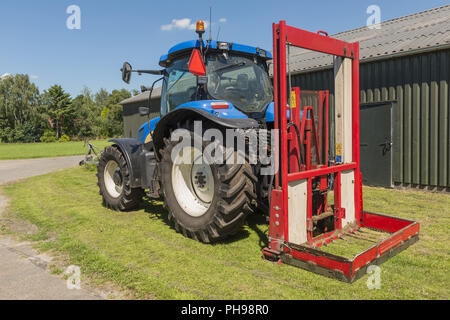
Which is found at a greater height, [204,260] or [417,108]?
[417,108]

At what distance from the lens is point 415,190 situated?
793 centimetres

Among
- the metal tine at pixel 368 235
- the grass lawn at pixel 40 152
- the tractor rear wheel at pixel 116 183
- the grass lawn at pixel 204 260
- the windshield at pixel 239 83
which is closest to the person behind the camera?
the grass lawn at pixel 204 260

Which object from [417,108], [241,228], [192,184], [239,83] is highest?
[239,83]

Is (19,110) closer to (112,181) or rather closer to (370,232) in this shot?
(112,181)

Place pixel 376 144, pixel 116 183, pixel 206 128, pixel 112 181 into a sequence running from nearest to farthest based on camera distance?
1. pixel 206 128
2. pixel 116 183
3. pixel 112 181
4. pixel 376 144

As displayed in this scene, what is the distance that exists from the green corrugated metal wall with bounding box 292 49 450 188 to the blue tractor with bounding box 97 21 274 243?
4476 mm

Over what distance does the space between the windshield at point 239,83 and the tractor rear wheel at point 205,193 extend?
78 cm

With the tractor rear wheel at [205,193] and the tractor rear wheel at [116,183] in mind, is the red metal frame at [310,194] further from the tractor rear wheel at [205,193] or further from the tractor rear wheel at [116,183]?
the tractor rear wheel at [116,183]

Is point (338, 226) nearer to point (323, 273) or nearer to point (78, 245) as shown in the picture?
point (323, 273)

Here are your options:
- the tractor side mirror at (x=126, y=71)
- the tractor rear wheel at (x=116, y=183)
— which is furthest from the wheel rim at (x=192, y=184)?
the tractor side mirror at (x=126, y=71)

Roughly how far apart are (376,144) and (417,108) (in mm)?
1280

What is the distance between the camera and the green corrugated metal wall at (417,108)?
7.43 meters

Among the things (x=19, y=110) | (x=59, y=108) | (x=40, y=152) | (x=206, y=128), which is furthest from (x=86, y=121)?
(x=206, y=128)

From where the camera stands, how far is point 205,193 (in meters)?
4.57
